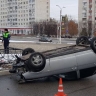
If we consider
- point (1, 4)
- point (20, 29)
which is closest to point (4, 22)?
point (1, 4)

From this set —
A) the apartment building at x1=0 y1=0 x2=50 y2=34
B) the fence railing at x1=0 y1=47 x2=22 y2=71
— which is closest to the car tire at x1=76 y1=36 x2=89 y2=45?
the fence railing at x1=0 y1=47 x2=22 y2=71

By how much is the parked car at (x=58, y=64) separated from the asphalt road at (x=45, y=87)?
31cm

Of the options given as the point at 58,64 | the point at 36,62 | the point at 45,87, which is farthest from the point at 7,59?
the point at 45,87

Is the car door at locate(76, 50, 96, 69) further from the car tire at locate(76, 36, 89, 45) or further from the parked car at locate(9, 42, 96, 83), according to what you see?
the car tire at locate(76, 36, 89, 45)

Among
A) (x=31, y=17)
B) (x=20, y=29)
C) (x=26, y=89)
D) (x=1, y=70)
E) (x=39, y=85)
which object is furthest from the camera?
(x=31, y=17)

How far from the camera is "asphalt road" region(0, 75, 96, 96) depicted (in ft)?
24.1

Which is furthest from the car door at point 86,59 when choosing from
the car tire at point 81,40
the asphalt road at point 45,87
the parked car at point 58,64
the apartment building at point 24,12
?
the apartment building at point 24,12

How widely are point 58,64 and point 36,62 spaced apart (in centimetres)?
74

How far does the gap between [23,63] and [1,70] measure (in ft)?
6.87

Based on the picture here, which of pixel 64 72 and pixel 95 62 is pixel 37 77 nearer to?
pixel 64 72

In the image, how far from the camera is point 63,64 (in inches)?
336

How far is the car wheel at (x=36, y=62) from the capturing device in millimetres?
8172

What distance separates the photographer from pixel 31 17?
142m

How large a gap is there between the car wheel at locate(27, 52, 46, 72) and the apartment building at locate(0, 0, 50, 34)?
432ft
